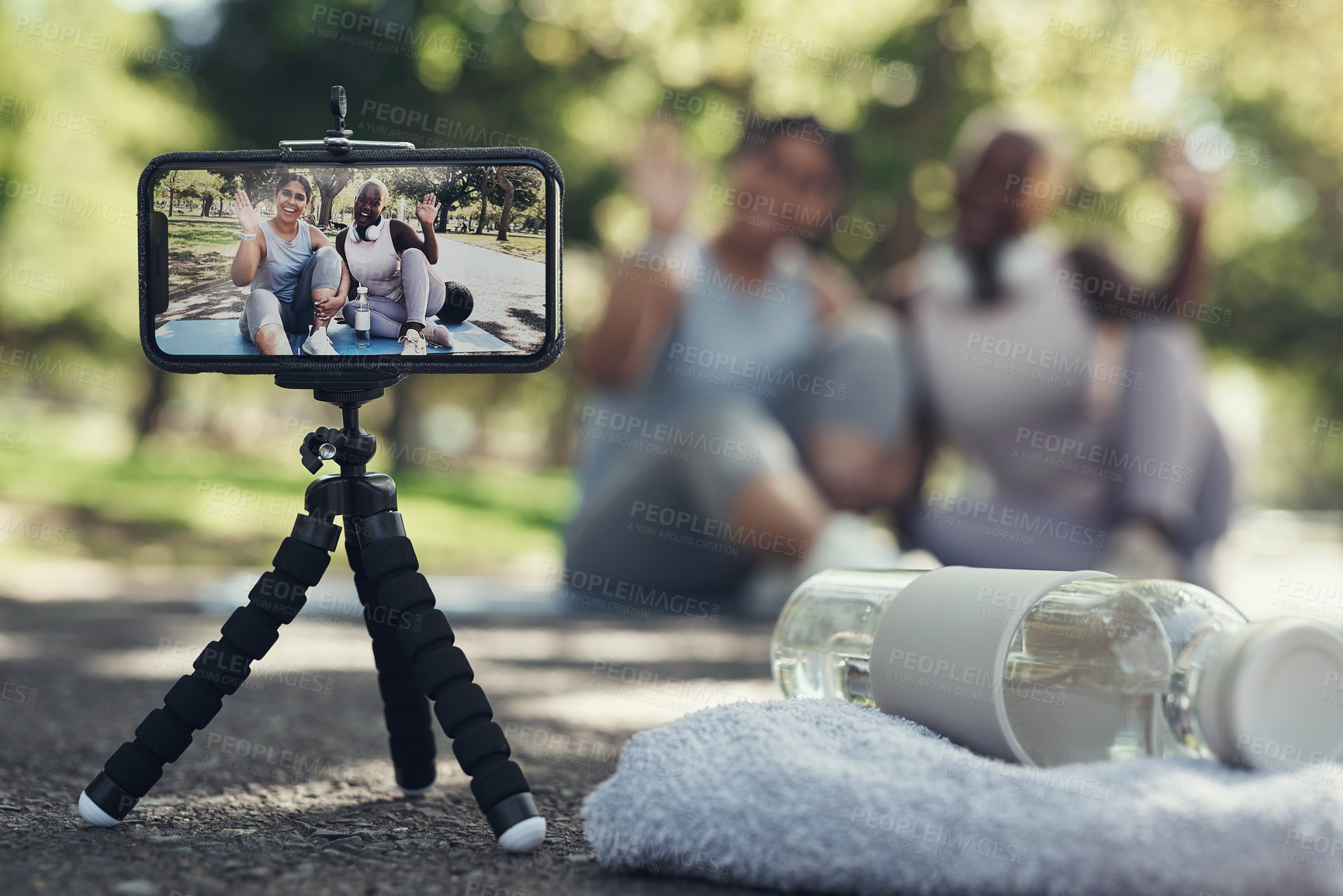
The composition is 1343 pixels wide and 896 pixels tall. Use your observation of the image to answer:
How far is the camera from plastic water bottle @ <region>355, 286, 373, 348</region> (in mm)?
1453

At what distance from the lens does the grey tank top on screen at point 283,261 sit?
1.45 meters

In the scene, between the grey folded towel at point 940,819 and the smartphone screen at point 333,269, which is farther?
the smartphone screen at point 333,269

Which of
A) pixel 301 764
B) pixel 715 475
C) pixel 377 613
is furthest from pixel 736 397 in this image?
pixel 377 613

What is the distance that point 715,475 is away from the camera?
4.45 metres

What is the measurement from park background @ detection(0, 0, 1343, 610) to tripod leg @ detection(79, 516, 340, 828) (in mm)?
5098

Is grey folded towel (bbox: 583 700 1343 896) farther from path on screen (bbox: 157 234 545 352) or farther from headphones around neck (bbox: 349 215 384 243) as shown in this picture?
headphones around neck (bbox: 349 215 384 243)

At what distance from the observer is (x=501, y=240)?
1.43 metres

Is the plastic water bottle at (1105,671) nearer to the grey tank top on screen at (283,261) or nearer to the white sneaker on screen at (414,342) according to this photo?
the white sneaker on screen at (414,342)

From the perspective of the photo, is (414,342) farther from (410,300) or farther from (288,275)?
(288,275)

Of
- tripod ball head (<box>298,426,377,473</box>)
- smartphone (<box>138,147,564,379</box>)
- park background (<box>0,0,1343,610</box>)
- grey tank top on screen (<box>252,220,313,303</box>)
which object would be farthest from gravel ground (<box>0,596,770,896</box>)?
park background (<box>0,0,1343,610</box>)

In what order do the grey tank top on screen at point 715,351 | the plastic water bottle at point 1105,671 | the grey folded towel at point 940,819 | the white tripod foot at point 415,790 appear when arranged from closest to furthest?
the grey folded towel at point 940,819
the plastic water bottle at point 1105,671
the white tripod foot at point 415,790
the grey tank top on screen at point 715,351

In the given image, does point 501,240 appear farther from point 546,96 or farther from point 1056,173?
point 546,96

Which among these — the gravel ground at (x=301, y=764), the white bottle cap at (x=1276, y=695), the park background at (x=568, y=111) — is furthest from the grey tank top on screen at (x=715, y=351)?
the white bottle cap at (x=1276, y=695)

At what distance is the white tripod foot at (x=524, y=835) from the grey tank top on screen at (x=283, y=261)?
0.75 m
